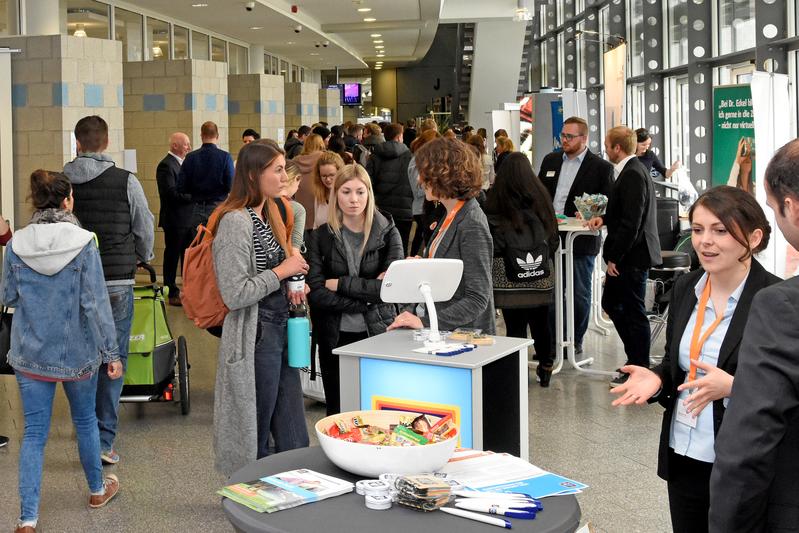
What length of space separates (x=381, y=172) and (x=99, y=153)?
188 inches

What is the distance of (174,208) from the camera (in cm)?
916

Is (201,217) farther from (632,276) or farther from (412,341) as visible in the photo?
(412,341)

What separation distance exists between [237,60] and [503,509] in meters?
19.7

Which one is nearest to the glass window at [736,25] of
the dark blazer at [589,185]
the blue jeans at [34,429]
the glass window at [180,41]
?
the dark blazer at [589,185]

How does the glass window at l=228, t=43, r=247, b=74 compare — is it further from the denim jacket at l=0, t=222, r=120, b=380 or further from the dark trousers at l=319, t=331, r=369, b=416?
the denim jacket at l=0, t=222, r=120, b=380

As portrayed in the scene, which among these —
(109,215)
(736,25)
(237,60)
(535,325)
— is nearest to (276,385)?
(109,215)

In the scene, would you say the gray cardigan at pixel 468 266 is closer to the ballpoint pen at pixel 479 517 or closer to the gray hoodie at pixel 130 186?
the gray hoodie at pixel 130 186

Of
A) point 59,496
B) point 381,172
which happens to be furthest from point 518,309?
point 381,172

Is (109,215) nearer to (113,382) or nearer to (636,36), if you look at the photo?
(113,382)

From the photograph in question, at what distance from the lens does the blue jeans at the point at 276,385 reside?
12.9 ft

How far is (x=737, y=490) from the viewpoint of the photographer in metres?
1.74

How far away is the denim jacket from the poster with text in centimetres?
406

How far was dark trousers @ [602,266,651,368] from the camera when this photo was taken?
6.15m

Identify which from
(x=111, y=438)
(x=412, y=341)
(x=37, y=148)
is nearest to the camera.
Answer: (x=412, y=341)
